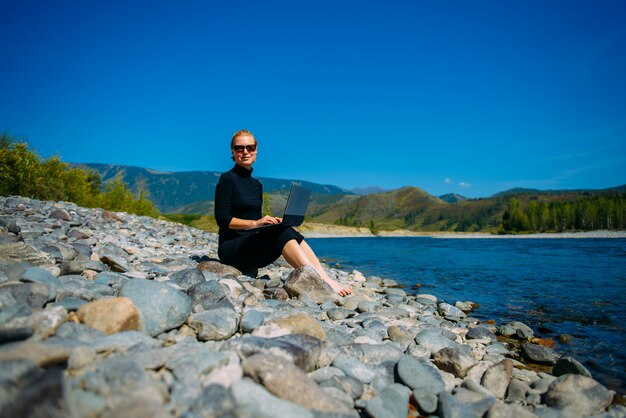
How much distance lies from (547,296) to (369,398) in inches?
388

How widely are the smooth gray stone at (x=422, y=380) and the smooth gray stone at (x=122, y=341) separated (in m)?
2.58

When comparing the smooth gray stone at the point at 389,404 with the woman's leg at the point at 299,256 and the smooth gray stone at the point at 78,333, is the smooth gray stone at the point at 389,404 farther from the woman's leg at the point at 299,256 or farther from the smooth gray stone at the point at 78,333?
the woman's leg at the point at 299,256

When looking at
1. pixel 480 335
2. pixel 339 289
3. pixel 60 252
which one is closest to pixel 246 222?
pixel 339 289

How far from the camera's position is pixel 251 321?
4.09m

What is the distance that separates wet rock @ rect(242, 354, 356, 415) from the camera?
8.64 ft

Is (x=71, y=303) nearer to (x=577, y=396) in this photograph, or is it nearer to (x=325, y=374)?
(x=325, y=374)

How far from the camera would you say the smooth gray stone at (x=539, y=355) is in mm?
5406

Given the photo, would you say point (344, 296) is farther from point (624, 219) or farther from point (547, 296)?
point (624, 219)

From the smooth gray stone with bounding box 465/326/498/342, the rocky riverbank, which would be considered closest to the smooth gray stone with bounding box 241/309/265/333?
the rocky riverbank

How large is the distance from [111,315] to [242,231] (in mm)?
3552

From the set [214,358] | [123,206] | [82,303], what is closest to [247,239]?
[82,303]

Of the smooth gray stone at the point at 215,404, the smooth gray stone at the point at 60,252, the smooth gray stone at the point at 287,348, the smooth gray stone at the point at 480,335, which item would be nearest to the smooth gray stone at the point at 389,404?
the smooth gray stone at the point at 287,348

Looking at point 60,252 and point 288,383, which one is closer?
point 288,383

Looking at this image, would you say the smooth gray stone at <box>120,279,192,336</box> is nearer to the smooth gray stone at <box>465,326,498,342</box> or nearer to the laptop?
the laptop
